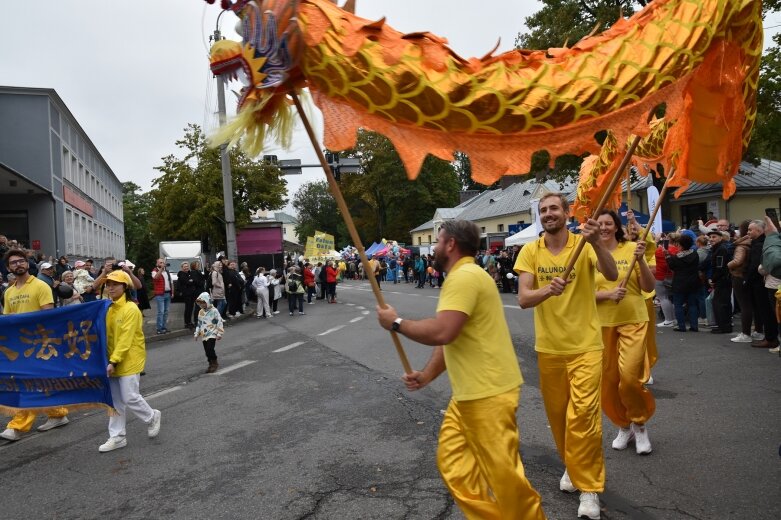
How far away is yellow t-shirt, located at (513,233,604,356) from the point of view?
12.5 feet

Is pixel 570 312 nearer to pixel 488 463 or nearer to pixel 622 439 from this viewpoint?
pixel 488 463

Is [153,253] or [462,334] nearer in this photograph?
[462,334]

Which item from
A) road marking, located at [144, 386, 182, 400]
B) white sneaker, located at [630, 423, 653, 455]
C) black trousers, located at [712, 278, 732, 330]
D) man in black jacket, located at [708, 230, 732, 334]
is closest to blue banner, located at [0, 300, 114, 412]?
road marking, located at [144, 386, 182, 400]

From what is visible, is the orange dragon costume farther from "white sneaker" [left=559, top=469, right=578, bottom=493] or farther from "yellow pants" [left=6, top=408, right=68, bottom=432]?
"yellow pants" [left=6, top=408, right=68, bottom=432]

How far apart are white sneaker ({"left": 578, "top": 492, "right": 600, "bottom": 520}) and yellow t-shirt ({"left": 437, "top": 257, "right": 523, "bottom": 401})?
116 cm

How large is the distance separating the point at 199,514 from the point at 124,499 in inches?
29.6

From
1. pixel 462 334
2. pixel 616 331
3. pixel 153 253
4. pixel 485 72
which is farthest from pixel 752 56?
pixel 153 253

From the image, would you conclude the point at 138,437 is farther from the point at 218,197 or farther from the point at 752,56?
the point at 218,197

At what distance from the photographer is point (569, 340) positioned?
12.5 ft

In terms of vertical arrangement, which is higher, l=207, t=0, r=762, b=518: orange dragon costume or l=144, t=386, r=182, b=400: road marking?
l=207, t=0, r=762, b=518: orange dragon costume

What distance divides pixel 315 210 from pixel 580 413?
103 m

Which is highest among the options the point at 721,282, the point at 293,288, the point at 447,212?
the point at 447,212

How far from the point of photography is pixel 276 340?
42.4 ft

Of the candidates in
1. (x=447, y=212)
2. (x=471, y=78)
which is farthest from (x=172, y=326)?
(x=447, y=212)
